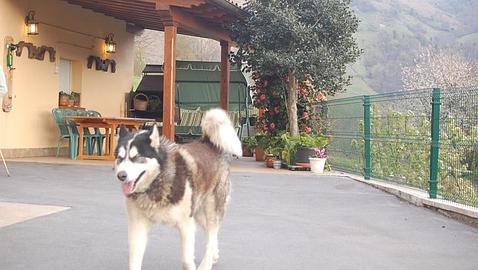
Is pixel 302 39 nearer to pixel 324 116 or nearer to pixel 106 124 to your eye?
pixel 324 116

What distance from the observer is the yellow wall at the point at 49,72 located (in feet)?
41.5

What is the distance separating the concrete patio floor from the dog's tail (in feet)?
2.94

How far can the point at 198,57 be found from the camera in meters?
31.7

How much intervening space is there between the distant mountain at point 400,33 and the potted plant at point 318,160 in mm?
25085

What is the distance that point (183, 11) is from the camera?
41.2 feet

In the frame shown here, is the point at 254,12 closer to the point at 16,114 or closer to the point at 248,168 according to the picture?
the point at 248,168

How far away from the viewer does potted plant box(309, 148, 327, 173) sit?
38.9 ft

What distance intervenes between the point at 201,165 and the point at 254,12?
917 cm

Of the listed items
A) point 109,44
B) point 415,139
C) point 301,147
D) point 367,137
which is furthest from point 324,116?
point 109,44

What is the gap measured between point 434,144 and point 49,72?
29.3ft

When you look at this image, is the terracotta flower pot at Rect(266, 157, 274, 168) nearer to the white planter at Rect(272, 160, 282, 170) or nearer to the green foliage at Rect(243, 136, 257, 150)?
the white planter at Rect(272, 160, 282, 170)

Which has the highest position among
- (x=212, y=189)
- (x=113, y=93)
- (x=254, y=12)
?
(x=254, y=12)

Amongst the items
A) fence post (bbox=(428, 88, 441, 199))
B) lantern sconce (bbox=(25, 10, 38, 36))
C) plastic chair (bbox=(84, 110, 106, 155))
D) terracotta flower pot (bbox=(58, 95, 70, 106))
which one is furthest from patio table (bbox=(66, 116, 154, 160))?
fence post (bbox=(428, 88, 441, 199))

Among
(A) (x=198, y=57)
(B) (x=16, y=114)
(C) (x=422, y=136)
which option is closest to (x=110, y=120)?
(B) (x=16, y=114)
